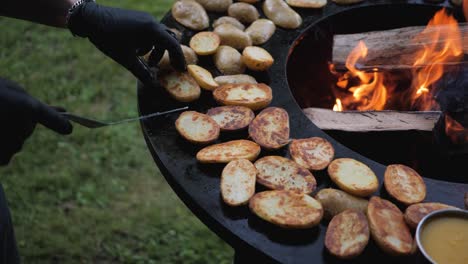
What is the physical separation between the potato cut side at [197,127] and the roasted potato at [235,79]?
0.77 feet

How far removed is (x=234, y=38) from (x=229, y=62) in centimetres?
15

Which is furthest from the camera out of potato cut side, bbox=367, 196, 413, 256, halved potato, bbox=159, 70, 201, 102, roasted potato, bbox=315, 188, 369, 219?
halved potato, bbox=159, 70, 201, 102

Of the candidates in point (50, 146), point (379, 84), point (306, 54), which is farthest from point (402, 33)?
point (50, 146)

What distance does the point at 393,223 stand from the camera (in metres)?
1.54

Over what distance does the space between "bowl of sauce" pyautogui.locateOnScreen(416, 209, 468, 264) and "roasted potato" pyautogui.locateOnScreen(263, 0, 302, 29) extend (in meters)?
1.32

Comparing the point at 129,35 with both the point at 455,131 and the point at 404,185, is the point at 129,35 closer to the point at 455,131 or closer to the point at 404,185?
the point at 404,185

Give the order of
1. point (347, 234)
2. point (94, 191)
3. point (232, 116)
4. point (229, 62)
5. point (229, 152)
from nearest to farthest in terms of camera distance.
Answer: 1. point (347, 234)
2. point (229, 152)
3. point (232, 116)
4. point (229, 62)
5. point (94, 191)

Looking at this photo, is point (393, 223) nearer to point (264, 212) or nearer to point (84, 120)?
point (264, 212)

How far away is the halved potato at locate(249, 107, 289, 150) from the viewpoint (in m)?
1.83

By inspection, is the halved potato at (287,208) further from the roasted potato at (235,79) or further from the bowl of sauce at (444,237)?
the roasted potato at (235,79)

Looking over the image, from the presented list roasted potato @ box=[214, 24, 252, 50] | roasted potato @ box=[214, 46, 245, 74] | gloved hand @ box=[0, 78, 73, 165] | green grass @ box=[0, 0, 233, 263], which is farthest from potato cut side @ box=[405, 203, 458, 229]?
green grass @ box=[0, 0, 233, 263]

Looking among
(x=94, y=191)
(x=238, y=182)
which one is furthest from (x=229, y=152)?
(x=94, y=191)

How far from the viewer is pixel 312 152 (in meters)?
1.80

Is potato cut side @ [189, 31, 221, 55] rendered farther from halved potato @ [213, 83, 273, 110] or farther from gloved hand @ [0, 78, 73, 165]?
gloved hand @ [0, 78, 73, 165]
